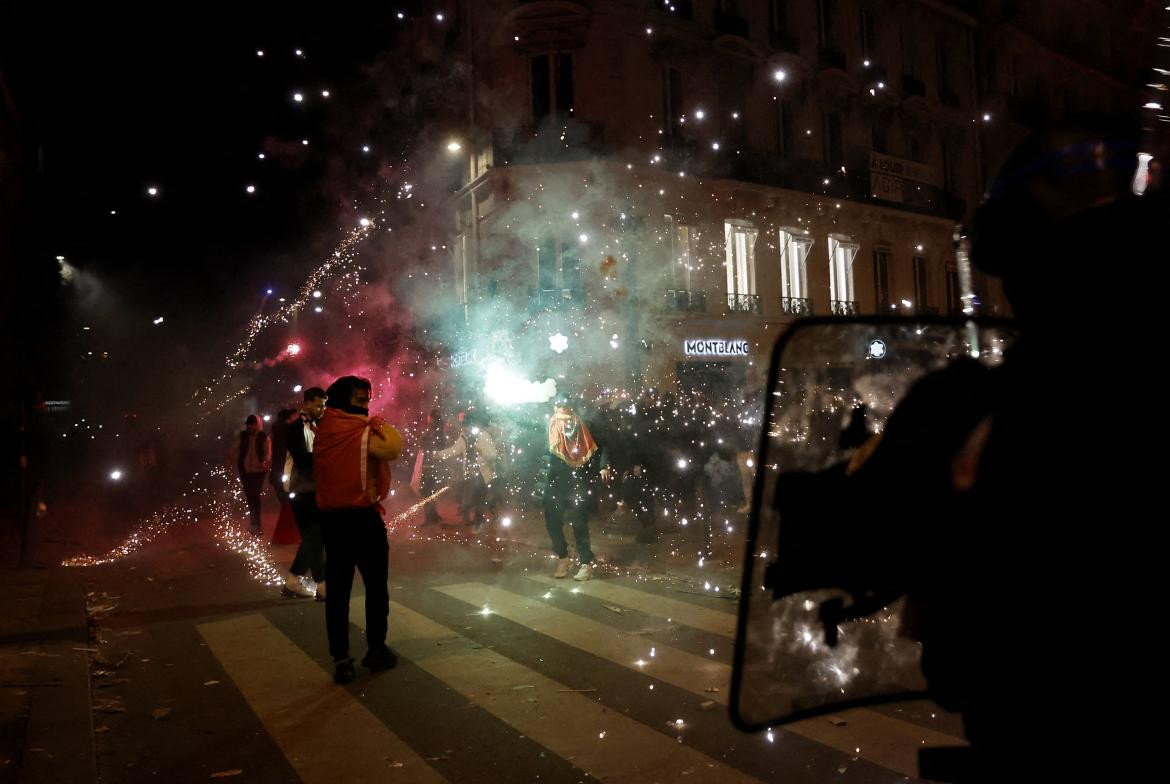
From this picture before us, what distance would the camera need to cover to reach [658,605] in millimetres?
6910

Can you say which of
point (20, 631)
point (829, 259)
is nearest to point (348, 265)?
point (829, 259)

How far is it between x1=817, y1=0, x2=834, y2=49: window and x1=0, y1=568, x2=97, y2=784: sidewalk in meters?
24.2

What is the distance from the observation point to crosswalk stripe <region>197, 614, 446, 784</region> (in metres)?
3.77

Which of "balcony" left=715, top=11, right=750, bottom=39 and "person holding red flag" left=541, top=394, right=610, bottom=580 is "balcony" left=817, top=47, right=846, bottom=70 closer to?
"balcony" left=715, top=11, right=750, bottom=39

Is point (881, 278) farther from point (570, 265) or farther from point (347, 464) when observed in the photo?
point (347, 464)

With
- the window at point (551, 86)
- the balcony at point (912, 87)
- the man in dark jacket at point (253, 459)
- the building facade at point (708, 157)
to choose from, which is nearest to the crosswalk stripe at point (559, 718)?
the man in dark jacket at point (253, 459)

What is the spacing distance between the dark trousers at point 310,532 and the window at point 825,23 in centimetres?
2310

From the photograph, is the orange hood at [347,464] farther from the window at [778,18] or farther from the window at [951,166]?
the window at [951,166]

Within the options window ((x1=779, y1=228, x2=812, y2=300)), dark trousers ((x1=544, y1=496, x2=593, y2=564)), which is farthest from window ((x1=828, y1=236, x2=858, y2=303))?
dark trousers ((x1=544, y1=496, x2=593, y2=564))

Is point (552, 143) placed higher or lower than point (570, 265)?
higher

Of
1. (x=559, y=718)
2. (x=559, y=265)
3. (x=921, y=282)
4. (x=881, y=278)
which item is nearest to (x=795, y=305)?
(x=881, y=278)

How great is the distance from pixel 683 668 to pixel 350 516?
7.52ft

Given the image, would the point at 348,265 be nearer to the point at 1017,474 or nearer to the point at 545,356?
the point at 545,356

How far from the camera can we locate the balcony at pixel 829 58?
24.8 meters
